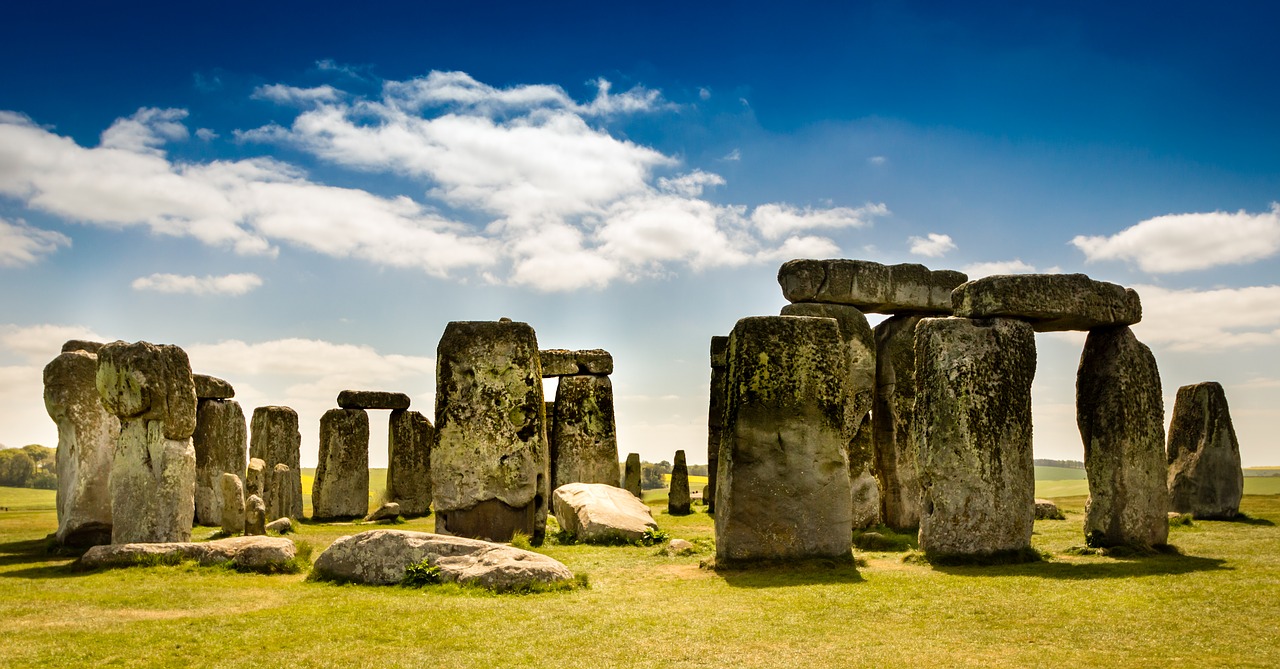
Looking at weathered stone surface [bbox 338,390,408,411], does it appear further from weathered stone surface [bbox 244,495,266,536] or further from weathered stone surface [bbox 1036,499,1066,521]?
weathered stone surface [bbox 1036,499,1066,521]

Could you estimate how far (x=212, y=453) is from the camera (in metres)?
21.6

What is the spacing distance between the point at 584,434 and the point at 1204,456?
13.8 m

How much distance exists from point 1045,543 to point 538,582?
28.3 ft

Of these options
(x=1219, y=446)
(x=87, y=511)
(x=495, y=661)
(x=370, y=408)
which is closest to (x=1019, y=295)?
(x=495, y=661)

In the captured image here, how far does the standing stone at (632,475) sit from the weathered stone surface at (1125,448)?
50.2ft

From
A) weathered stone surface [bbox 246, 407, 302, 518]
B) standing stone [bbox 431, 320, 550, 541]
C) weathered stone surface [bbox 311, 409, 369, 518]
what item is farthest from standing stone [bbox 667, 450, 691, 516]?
weathered stone surface [bbox 246, 407, 302, 518]

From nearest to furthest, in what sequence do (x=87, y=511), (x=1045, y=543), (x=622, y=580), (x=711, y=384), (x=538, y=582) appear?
1. (x=538, y=582)
2. (x=622, y=580)
3. (x=1045, y=543)
4. (x=87, y=511)
5. (x=711, y=384)

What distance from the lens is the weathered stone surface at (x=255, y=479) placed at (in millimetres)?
21969

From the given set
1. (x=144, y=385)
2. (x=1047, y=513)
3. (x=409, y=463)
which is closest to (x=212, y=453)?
(x=409, y=463)

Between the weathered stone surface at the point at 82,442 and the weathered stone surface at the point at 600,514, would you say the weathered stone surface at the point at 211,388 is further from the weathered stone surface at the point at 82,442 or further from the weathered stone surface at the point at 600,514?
the weathered stone surface at the point at 600,514

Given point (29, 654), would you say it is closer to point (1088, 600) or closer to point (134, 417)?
point (134, 417)

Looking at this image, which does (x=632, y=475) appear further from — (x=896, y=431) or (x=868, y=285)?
(x=868, y=285)

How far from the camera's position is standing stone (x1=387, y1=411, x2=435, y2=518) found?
2603 centimetres

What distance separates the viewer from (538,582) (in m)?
10.9
